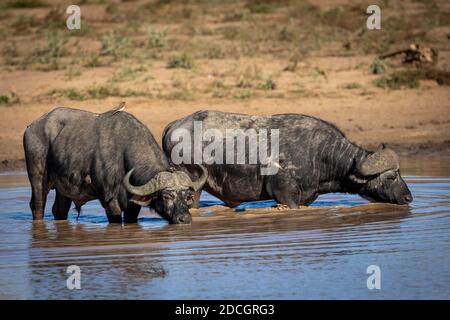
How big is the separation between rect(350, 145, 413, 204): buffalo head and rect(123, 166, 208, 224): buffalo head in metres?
2.22

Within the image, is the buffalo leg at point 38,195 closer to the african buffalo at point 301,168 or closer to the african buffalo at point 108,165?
the african buffalo at point 108,165

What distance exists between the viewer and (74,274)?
29.0ft

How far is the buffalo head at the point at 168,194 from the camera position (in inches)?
416

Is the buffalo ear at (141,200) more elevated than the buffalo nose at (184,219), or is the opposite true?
the buffalo ear at (141,200)

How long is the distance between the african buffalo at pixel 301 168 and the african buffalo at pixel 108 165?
92cm

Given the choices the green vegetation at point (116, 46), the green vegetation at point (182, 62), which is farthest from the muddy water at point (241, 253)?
the green vegetation at point (116, 46)

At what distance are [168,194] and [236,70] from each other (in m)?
10.6

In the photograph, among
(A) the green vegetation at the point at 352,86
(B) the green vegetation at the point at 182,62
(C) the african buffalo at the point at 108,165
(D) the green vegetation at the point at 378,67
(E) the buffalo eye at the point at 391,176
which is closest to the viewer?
(C) the african buffalo at the point at 108,165

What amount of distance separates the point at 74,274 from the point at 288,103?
10.7m

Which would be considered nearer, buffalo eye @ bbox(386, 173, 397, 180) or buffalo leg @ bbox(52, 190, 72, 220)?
buffalo eye @ bbox(386, 173, 397, 180)

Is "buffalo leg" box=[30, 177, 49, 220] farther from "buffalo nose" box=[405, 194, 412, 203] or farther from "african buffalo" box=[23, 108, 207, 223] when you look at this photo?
"buffalo nose" box=[405, 194, 412, 203]

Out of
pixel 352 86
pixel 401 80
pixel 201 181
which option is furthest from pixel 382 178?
pixel 401 80

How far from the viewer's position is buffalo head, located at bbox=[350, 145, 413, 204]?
39.0ft

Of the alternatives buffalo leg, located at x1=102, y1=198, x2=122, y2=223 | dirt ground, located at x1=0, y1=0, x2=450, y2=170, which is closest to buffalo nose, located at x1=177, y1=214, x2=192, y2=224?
buffalo leg, located at x1=102, y1=198, x2=122, y2=223
